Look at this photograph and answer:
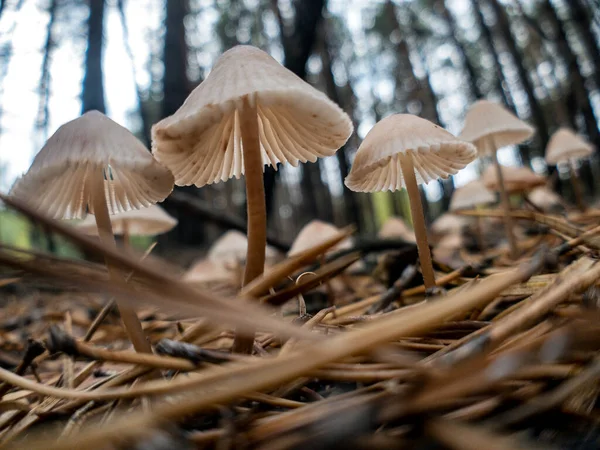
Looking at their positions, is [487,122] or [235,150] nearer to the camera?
[235,150]

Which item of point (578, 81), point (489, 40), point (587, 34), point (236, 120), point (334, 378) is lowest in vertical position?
point (334, 378)

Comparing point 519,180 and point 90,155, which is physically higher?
point 90,155

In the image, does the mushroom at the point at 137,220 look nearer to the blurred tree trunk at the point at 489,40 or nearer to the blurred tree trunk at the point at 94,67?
the blurred tree trunk at the point at 94,67

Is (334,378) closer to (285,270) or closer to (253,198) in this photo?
(285,270)

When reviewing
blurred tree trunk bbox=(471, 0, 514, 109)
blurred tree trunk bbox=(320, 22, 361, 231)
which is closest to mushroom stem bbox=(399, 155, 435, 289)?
blurred tree trunk bbox=(320, 22, 361, 231)

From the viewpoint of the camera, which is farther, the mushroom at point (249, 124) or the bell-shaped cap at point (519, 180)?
the bell-shaped cap at point (519, 180)

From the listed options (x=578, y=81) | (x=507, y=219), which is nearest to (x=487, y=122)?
(x=507, y=219)

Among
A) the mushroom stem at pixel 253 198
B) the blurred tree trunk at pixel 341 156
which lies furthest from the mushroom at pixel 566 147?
the mushroom stem at pixel 253 198
